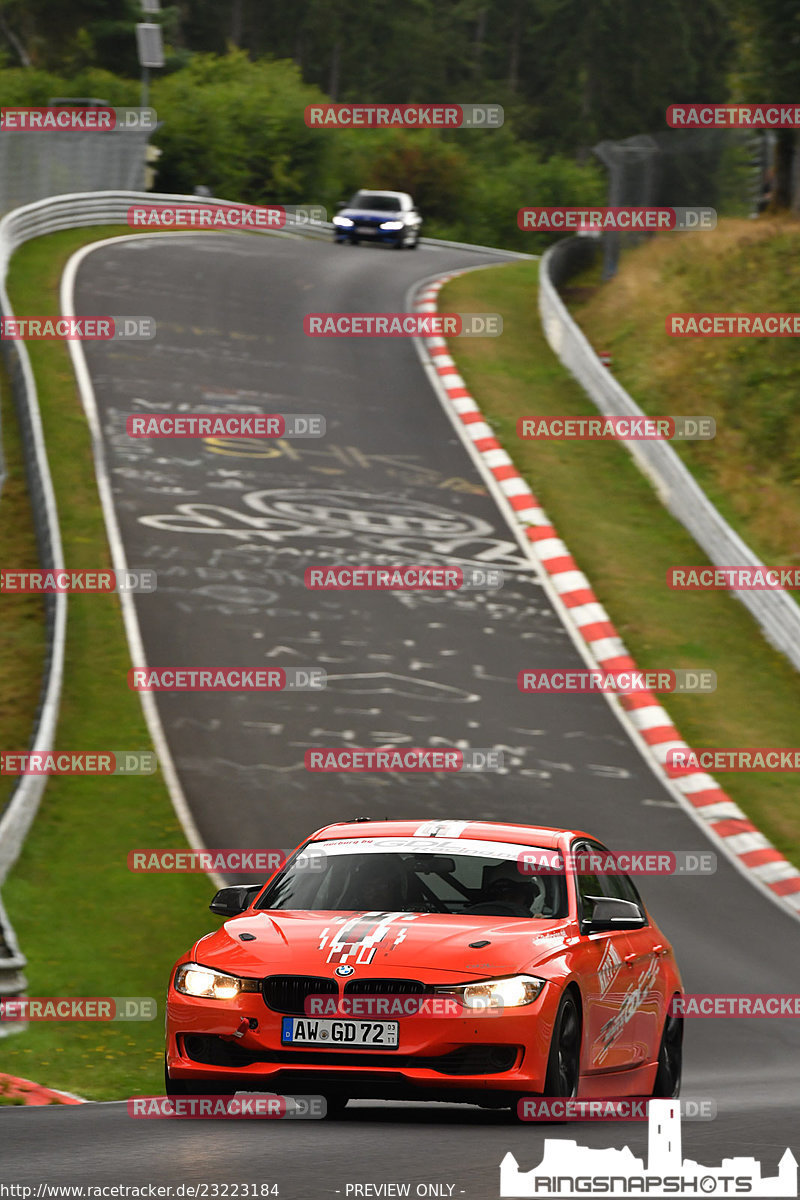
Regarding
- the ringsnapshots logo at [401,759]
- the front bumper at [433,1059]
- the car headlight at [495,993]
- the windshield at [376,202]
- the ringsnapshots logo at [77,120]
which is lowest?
the ringsnapshots logo at [401,759]

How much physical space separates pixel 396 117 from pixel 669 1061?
7688 cm

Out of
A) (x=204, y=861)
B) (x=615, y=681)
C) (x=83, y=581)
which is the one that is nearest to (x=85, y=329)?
(x=83, y=581)

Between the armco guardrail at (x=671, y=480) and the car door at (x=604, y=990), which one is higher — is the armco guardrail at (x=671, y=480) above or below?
below

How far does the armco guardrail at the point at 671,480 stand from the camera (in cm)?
1978

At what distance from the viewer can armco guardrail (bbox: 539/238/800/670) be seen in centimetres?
1978

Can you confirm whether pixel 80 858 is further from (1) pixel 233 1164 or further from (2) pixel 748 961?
(1) pixel 233 1164

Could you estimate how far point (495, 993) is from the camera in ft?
23.0

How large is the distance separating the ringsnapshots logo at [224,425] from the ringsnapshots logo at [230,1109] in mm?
17683

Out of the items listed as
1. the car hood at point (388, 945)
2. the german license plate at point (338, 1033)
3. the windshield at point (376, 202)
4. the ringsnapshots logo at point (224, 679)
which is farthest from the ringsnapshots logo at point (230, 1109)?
the windshield at point (376, 202)

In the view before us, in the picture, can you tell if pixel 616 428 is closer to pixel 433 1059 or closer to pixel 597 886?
pixel 597 886

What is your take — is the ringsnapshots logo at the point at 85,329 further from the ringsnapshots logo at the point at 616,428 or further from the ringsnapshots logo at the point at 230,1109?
the ringsnapshots logo at the point at 230,1109

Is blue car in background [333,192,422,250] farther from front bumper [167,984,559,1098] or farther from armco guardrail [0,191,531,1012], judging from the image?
front bumper [167,984,559,1098]

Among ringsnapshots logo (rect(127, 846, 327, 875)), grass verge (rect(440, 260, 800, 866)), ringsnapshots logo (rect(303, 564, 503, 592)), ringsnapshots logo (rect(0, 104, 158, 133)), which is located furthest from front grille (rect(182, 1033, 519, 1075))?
ringsnapshots logo (rect(0, 104, 158, 133))

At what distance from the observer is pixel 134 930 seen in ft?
41.3
